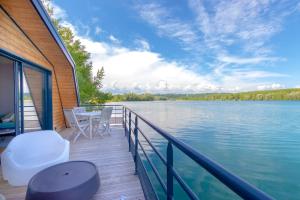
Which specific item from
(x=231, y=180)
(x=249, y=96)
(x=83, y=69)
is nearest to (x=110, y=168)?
(x=231, y=180)

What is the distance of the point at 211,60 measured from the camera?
963 inches

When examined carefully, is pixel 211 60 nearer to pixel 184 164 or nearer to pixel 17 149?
pixel 184 164

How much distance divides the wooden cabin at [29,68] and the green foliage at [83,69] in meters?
8.23

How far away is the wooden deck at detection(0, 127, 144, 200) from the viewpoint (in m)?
2.35

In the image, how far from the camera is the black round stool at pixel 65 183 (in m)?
1.85

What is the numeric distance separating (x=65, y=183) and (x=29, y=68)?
3.71 metres

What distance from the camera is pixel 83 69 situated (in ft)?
54.6

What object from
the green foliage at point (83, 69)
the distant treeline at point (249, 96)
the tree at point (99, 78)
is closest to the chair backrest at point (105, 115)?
the green foliage at point (83, 69)

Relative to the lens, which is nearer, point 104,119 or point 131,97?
point 104,119

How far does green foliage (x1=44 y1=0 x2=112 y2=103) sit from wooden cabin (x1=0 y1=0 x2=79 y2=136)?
8.23 meters

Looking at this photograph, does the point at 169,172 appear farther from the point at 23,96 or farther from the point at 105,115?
the point at 105,115

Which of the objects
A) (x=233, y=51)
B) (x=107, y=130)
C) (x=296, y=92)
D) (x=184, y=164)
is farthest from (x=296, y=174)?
(x=296, y=92)

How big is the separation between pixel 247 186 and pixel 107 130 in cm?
564

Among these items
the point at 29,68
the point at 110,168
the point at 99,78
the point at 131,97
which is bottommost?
the point at 110,168
